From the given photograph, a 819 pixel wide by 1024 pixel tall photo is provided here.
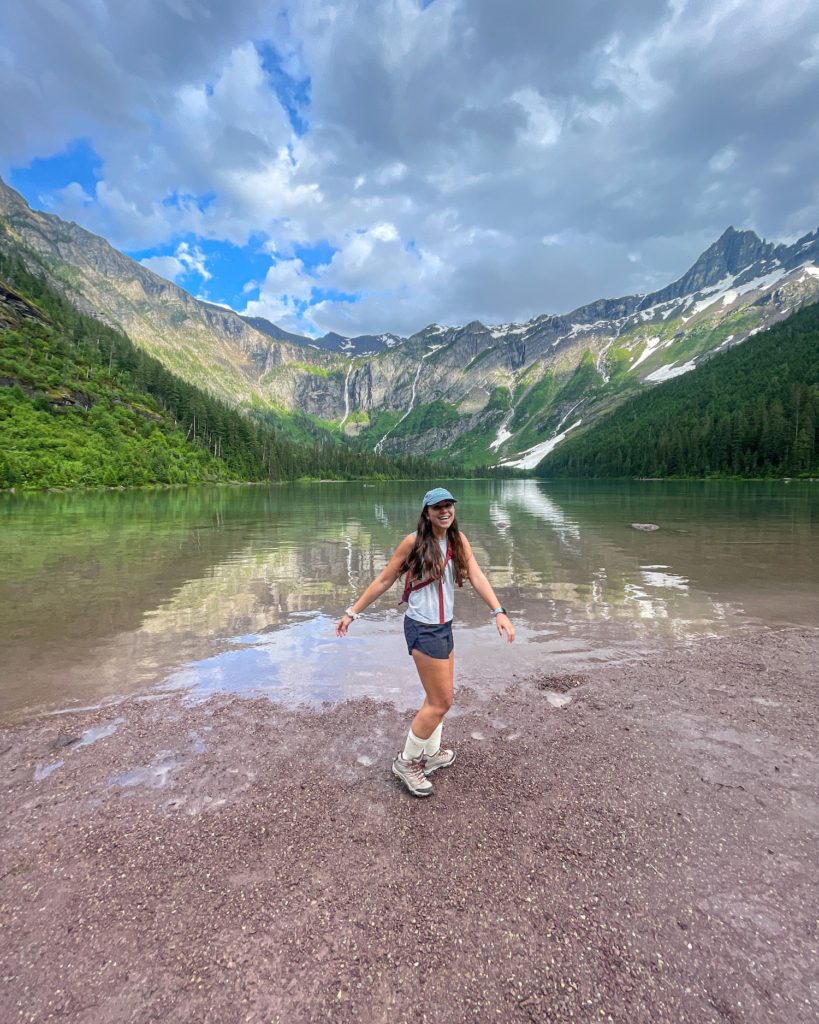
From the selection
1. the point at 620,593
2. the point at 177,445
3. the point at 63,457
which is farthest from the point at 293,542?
the point at 177,445

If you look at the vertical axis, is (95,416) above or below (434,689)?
above

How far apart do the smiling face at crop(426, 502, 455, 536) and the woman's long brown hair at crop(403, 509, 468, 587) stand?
74 millimetres

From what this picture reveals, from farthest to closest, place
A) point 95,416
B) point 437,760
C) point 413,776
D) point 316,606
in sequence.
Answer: point 95,416 < point 316,606 < point 437,760 < point 413,776

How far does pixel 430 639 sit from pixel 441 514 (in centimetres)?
169

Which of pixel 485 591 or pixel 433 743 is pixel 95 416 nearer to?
pixel 485 591

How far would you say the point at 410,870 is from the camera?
4938mm

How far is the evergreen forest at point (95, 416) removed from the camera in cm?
9600

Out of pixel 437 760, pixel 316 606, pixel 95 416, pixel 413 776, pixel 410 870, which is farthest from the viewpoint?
pixel 95 416

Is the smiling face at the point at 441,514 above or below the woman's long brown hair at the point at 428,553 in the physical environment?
above

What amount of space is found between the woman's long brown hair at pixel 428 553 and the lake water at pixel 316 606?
3780 millimetres

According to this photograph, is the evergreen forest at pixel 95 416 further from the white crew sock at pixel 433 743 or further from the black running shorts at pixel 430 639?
the white crew sock at pixel 433 743

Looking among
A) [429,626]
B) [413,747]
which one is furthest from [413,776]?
[429,626]

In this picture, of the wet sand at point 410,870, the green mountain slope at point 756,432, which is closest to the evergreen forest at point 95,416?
the wet sand at point 410,870

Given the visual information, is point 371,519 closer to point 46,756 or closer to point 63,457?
point 46,756
